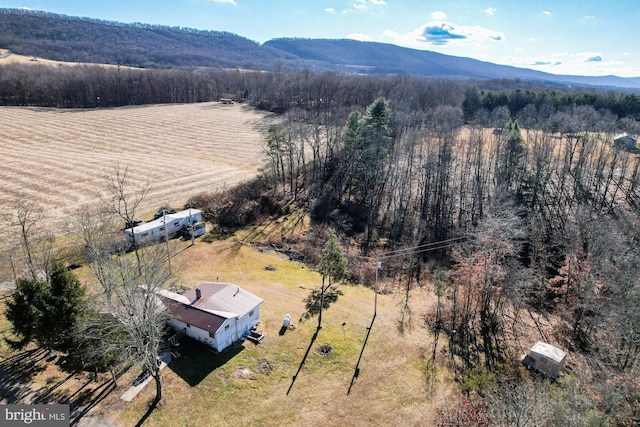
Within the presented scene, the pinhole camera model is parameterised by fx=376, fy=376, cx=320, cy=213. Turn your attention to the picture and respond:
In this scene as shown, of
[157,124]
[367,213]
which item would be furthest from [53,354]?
[157,124]

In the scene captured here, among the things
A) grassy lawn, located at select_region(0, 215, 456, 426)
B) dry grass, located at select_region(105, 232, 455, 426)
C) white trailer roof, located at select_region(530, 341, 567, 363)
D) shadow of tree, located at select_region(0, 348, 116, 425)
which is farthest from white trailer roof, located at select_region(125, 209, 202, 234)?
white trailer roof, located at select_region(530, 341, 567, 363)

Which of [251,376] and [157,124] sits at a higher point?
[157,124]

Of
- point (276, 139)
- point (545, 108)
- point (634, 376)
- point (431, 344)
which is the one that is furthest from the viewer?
point (545, 108)

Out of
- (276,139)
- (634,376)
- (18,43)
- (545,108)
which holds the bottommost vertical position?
(634,376)

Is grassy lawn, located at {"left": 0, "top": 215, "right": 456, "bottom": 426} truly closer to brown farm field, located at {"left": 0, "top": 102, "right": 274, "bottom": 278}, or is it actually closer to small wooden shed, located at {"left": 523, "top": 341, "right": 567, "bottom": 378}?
small wooden shed, located at {"left": 523, "top": 341, "right": 567, "bottom": 378}

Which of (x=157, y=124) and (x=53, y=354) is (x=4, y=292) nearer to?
(x=53, y=354)

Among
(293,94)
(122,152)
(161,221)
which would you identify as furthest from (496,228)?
(293,94)

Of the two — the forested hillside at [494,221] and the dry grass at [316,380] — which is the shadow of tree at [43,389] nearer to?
the dry grass at [316,380]
